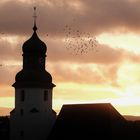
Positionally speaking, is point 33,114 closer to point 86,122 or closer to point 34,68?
point 34,68

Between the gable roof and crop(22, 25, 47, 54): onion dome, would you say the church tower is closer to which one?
crop(22, 25, 47, 54): onion dome

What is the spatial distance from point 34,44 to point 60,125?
8.99 metres

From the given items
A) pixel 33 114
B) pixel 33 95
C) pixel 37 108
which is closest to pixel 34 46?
pixel 33 95

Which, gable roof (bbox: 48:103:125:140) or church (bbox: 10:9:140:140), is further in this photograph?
church (bbox: 10:9:140:140)

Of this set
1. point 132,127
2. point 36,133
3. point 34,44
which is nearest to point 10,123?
point 36,133

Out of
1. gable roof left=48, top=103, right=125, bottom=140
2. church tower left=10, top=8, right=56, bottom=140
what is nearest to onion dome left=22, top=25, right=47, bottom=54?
church tower left=10, top=8, right=56, bottom=140

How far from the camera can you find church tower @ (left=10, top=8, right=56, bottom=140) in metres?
80.0

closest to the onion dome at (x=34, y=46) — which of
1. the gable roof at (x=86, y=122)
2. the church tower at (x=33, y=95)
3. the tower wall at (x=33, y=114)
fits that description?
the church tower at (x=33, y=95)

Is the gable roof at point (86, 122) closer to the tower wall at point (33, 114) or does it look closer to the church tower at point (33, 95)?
the tower wall at point (33, 114)

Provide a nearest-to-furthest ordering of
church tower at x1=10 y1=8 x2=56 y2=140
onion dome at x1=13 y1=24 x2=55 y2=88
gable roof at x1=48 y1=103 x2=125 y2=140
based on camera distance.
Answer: gable roof at x1=48 y1=103 x2=125 y2=140
onion dome at x1=13 y1=24 x2=55 y2=88
church tower at x1=10 y1=8 x2=56 y2=140

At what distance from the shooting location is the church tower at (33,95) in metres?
80.0

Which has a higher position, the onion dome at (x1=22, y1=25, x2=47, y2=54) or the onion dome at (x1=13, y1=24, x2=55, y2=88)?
the onion dome at (x1=22, y1=25, x2=47, y2=54)

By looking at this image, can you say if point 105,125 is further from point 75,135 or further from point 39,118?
point 39,118

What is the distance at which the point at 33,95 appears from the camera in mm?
80062
